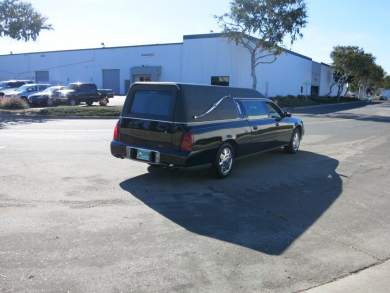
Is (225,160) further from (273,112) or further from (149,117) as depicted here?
(273,112)

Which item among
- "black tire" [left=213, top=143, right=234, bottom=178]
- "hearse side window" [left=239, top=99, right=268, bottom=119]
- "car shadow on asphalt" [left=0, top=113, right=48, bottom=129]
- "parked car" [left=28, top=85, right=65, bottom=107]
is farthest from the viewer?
"parked car" [left=28, top=85, right=65, bottom=107]

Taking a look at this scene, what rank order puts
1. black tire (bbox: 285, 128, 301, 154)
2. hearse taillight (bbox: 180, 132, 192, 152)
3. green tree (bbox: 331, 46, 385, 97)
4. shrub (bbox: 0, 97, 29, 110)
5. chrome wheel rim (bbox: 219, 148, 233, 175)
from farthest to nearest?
green tree (bbox: 331, 46, 385, 97)
shrub (bbox: 0, 97, 29, 110)
black tire (bbox: 285, 128, 301, 154)
chrome wheel rim (bbox: 219, 148, 233, 175)
hearse taillight (bbox: 180, 132, 192, 152)

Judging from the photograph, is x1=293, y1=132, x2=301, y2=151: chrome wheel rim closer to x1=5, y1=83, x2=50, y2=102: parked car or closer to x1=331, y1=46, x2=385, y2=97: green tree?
x1=5, y1=83, x2=50, y2=102: parked car

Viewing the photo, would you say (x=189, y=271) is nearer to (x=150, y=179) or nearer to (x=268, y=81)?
(x=150, y=179)

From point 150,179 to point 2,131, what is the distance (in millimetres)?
10263

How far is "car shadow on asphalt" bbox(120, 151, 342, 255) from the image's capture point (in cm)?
543

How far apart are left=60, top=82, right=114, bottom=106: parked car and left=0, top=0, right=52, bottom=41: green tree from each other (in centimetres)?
497

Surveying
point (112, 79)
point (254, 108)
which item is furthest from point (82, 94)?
point (112, 79)

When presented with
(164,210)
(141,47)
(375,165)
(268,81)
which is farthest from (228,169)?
(141,47)

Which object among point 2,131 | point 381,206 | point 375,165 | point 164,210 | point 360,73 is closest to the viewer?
point 164,210

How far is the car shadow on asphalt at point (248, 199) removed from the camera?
5434 mm

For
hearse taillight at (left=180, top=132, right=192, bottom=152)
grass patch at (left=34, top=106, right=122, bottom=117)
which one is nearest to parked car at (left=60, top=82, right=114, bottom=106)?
grass patch at (left=34, top=106, right=122, bottom=117)

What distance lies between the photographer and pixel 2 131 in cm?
1625

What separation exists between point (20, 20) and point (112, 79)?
81.9 ft
